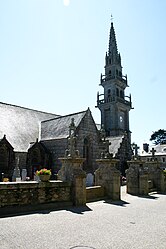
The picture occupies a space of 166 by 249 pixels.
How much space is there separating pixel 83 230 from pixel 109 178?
6.64 metres

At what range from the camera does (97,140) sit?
1014 inches

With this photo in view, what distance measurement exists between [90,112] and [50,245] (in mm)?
21440

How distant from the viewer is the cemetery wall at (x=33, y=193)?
307 inches

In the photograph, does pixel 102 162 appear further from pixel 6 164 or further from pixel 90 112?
pixel 90 112

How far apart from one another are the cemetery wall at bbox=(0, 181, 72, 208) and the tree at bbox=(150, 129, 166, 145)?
6987 cm

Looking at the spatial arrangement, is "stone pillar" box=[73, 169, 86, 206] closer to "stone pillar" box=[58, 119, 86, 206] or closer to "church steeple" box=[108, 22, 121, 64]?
A: "stone pillar" box=[58, 119, 86, 206]

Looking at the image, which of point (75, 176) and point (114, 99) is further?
point (114, 99)

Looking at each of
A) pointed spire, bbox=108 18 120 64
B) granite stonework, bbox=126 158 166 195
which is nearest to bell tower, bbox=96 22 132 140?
pointed spire, bbox=108 18 120 64

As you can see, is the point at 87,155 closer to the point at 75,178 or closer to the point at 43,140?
the point at 43,140

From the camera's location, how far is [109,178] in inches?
491

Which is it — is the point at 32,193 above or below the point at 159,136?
below

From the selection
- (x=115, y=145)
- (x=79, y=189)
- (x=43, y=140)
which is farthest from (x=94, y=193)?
(x=115, y=145)

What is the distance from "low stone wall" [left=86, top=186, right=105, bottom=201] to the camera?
11.2m

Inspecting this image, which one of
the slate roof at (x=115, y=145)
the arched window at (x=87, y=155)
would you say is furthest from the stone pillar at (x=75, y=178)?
the slate roof at (x=115, y=145)
